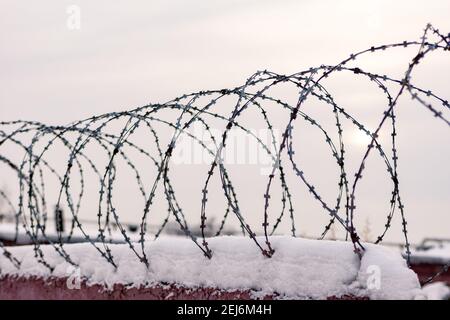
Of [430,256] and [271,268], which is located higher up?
[271,268]

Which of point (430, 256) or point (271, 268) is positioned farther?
point (430, 256)

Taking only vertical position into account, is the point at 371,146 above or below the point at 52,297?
above

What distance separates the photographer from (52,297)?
725cm

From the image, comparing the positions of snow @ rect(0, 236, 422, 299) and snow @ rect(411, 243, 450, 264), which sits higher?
snow @ rect(0, 236, 422, 299)

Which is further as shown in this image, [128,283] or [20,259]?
[20,259]

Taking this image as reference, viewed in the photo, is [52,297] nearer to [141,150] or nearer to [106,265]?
[106,265]

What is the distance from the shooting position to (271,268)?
559cm

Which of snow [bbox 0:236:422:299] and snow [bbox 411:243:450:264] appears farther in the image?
snow [bbox 411:243:450:264]

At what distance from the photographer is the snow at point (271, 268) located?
5.02m

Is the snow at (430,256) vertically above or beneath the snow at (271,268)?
beneath

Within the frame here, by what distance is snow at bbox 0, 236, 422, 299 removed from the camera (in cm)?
502

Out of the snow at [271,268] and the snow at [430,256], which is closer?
the snow at [271,268]
